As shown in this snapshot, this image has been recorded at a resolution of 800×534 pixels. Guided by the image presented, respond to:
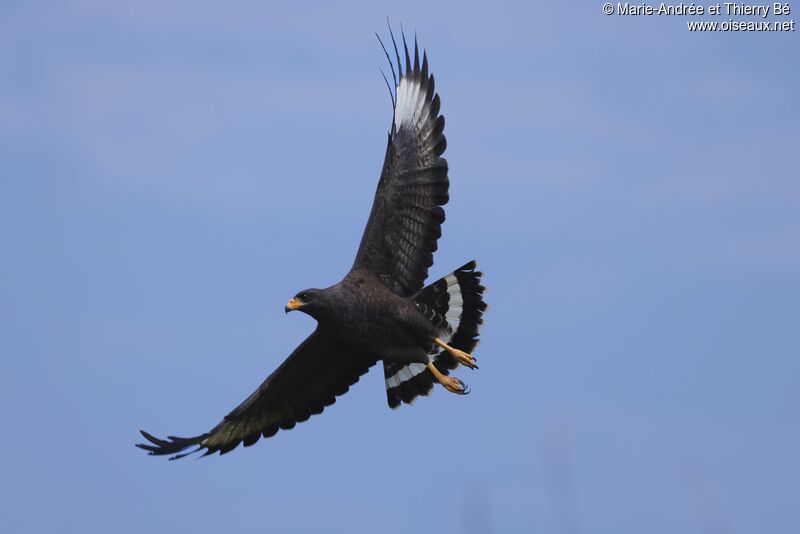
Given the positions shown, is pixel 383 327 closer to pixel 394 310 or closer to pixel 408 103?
pixel 394 310

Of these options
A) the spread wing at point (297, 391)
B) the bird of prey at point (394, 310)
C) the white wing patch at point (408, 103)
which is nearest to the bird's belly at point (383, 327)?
the bird of prey at point (394, 310)

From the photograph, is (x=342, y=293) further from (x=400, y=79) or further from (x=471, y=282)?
(x=400, y=79)

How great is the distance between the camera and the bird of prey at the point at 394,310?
1139cm

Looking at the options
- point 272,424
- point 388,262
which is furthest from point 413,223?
point 272,424

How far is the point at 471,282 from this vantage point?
11.9 m

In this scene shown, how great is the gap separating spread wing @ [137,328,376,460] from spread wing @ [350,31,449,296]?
0.90 m

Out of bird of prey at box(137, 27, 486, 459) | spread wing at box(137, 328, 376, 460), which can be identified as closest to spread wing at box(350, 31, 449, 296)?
bird of prey at box(137, 27, 486, 459)

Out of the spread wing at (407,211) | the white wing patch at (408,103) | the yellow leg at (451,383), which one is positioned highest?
the white wing patch at (408,103)

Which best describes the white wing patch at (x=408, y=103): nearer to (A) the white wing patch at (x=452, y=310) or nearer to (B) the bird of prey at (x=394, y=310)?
(B) the bird of prey at (x=394, y=310)

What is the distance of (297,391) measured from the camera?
12.7 meters

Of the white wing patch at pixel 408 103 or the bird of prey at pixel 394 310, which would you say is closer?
the bird of prey at pixel 394 310

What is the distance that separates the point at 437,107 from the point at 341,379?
2.76 meters

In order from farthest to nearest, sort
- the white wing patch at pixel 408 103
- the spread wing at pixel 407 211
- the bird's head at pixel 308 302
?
the white wing patch at pixel 408 103 < the spread wing at pixel 407 211 < the bird's head at pixel 308 302

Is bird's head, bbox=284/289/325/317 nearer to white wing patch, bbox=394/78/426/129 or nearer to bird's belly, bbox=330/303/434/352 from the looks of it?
bird's belly, bbox=330/303/434/352
